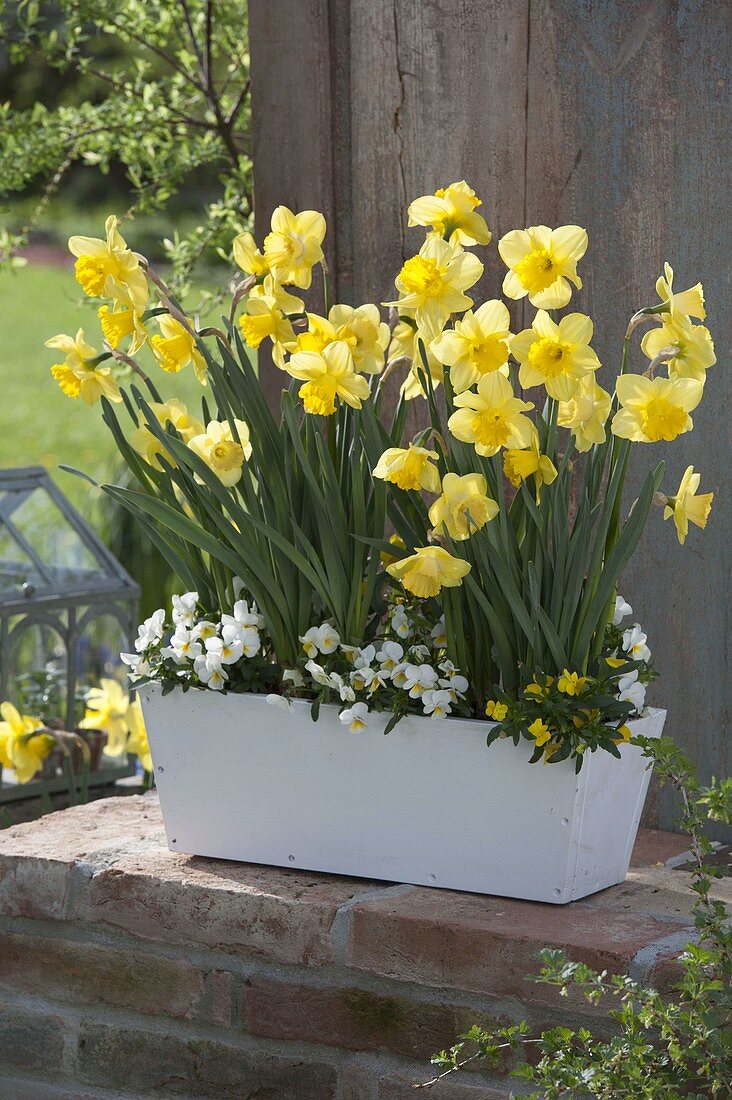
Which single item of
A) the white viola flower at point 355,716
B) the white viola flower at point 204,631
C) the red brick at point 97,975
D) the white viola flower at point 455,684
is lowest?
the red brick at point 97,975

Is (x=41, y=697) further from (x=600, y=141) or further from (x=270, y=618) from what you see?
(x=600, y=141)

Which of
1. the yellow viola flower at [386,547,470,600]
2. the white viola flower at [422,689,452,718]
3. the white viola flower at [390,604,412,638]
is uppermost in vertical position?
the yellow viola flower at [386,547,470,600]

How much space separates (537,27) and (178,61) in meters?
1.37

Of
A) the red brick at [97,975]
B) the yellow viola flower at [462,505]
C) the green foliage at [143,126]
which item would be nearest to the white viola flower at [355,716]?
the yellow viola flower at [462,505]

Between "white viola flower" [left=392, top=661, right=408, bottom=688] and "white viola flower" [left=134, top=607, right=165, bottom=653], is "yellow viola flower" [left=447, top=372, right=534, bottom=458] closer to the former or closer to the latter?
"white viola flower" [left=392, top=661, right=408, bottom=688]

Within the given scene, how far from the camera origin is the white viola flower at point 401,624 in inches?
54.9

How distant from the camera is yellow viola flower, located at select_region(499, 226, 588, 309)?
120 centimetres

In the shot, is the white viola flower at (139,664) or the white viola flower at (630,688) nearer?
the white viola flower at (630,688)

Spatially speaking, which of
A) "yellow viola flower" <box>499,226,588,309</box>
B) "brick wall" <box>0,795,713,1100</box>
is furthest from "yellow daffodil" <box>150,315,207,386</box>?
"brick wall" <box>0,795,713,1100</box>

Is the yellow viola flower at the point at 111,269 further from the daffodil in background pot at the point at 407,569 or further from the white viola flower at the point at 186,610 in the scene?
the white viola flower at the point at 186,610

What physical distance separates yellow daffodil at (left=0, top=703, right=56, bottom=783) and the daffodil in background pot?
0.70 metres

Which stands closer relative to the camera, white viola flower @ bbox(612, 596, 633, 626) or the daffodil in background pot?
the daffodil in background pot

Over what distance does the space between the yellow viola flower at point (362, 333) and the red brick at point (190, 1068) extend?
0.74 m

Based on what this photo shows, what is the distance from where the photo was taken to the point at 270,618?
1.45 m
